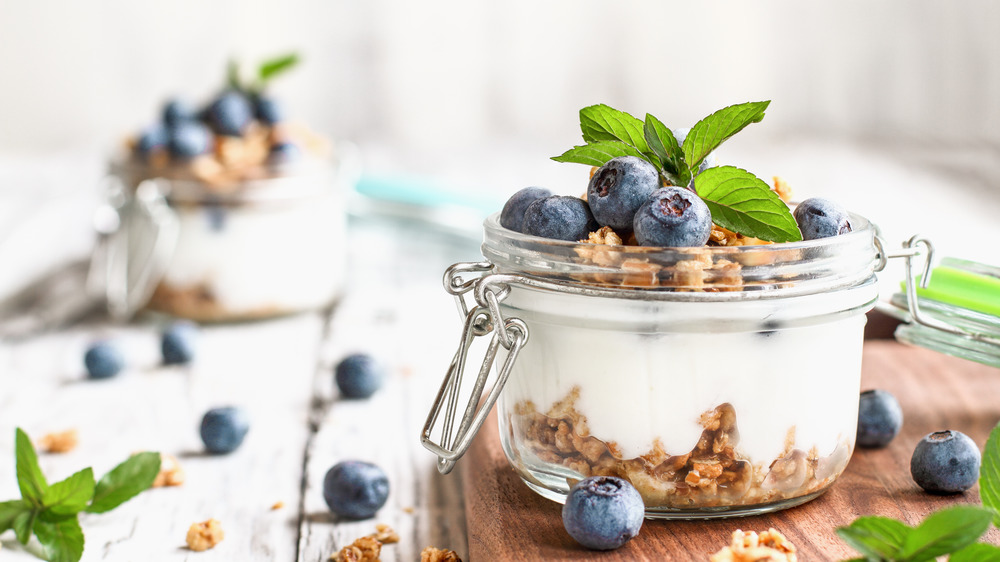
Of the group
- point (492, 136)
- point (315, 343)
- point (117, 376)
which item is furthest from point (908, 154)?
point (117, 376)

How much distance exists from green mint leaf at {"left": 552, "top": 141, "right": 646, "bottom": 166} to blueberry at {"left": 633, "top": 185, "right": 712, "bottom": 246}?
0.10 meters

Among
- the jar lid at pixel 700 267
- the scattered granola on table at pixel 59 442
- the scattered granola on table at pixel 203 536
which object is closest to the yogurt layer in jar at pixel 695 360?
the jar lid at pixel 700 267

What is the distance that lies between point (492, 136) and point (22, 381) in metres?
2.16

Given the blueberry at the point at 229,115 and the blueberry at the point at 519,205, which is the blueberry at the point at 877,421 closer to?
the blueberry at the point at 519,205

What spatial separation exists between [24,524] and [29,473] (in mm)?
54

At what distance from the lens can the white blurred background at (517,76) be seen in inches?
131

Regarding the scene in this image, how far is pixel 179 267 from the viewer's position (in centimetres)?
198

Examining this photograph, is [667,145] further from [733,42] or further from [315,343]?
[733,42]

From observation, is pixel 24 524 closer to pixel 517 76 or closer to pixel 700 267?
pixel 700 267

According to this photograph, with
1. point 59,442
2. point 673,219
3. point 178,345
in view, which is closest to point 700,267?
point 673,219

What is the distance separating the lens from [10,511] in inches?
38.5

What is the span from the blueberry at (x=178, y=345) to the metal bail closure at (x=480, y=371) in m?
0.90

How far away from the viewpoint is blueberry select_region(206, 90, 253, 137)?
2.00m

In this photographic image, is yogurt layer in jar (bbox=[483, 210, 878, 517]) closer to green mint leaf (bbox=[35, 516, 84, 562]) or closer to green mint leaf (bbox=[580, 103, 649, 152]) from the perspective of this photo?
green mint leaf (bbox=[580, 103, 649, 152])
